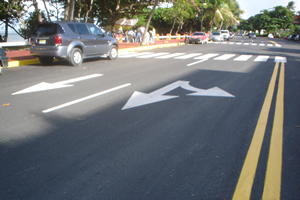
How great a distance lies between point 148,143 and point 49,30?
9037mm

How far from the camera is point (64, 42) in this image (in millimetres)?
10664

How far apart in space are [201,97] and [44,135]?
12.1 ft

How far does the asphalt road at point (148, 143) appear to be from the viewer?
8.77 feet

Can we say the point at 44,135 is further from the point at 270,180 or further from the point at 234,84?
the point at 234,84

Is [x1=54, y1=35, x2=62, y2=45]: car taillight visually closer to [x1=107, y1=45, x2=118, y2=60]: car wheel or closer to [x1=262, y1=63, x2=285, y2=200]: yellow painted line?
[x1=107, y1=45, x2=118, y2=60]: car wheel

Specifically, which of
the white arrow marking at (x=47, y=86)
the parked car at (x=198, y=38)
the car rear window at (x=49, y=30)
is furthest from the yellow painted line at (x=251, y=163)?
the parked car at (x=198, y=38)

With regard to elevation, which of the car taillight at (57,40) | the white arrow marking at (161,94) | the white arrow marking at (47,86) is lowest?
the white arrow marking at (161,94)

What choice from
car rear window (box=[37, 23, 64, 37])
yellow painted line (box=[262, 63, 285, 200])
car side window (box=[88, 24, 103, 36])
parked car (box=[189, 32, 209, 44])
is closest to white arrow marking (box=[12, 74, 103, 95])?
car rear window (box=[37, 23, 64, 37])

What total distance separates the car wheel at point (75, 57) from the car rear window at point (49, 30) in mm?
1005

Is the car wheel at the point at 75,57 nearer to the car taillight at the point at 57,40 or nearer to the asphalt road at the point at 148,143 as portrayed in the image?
the car taillight at the point at 57,40

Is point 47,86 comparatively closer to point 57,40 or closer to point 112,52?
point 57,40

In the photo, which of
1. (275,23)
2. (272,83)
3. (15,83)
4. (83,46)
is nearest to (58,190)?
(15,83)

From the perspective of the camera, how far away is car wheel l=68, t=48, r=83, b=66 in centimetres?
1102

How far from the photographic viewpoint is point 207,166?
3072mm
